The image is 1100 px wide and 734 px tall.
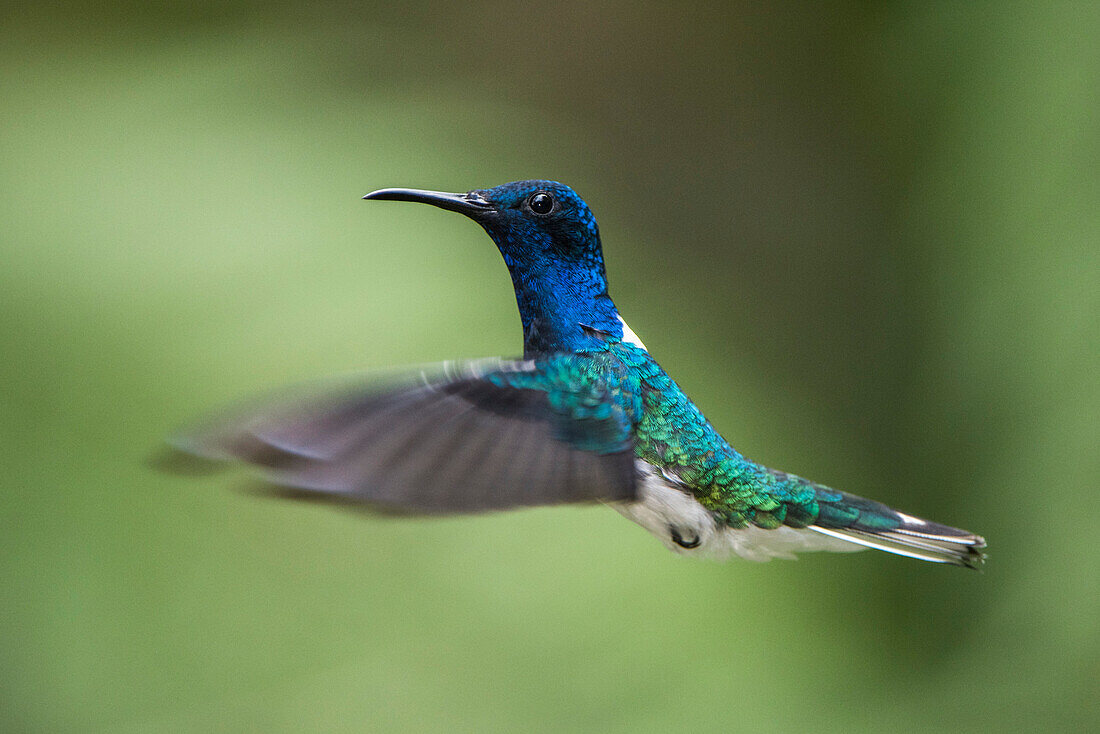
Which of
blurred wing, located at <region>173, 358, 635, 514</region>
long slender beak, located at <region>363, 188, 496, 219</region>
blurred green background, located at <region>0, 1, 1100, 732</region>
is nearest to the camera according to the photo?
blurred wing, located at <region>173, 358, 635, 514</region>

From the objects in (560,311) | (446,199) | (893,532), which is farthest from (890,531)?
(446,199)

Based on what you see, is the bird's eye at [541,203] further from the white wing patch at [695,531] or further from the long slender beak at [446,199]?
the white wing patch at [695,531]

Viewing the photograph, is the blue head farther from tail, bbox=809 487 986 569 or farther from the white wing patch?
tail, bbox=809 487 986 569

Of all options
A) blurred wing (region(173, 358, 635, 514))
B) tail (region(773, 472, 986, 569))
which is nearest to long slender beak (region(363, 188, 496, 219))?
blurred wing (region(173, 358, 635, 514))

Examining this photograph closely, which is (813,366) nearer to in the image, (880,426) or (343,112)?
(880,426)

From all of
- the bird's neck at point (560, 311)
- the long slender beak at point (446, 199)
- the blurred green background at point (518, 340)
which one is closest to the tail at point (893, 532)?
the bird's neck at point (560, 311)

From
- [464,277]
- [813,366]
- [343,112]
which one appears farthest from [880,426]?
[343,112]

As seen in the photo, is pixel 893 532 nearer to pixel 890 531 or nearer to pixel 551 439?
pixel 890 531
